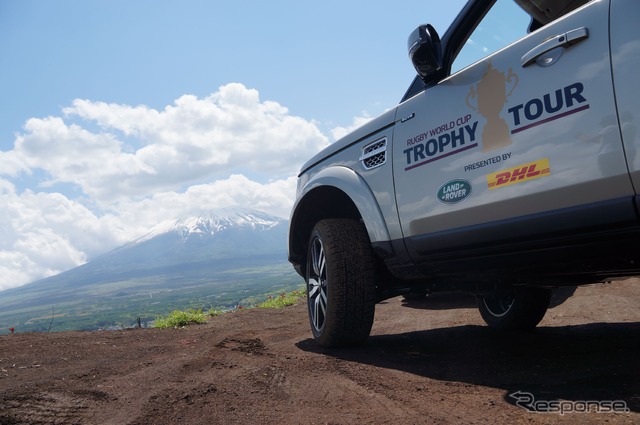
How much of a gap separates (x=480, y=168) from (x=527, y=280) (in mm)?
815

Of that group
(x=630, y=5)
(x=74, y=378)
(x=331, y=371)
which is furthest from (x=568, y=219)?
(x=74, y=378)

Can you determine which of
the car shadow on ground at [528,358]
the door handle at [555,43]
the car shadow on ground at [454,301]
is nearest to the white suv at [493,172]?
the door handle at [555,43]

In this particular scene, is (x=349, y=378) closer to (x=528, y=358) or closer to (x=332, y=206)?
(x=528, y=358)

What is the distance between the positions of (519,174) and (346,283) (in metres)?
1.42

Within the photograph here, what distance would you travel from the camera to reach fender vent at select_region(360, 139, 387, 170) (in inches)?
122

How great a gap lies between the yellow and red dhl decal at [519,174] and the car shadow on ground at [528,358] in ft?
3.11

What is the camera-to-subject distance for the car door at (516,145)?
6.27ft

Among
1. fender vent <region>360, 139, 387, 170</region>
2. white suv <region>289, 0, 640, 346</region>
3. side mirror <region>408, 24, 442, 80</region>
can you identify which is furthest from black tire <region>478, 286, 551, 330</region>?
side mirror <region>408, 24, 442, 80</region>

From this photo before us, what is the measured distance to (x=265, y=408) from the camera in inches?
85.4

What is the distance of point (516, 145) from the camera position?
2227 mm

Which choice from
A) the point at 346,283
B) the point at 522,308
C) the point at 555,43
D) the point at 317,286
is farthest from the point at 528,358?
the point at 555,43

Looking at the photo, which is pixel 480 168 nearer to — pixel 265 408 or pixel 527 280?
pixel 527 280

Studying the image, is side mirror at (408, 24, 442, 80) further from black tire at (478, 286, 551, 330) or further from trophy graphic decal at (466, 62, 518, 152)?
black tire at (478, 286, 551, 330)

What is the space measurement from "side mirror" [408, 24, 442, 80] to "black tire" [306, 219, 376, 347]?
122 centimetres
